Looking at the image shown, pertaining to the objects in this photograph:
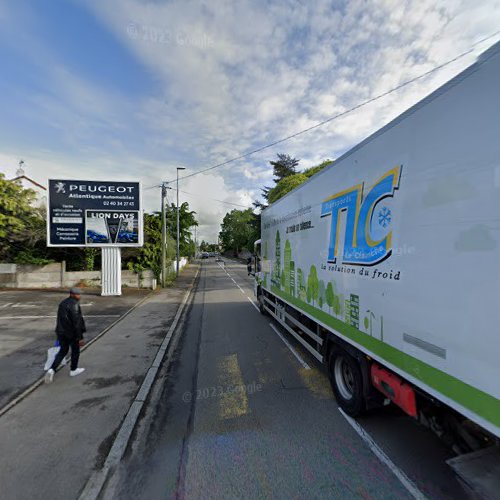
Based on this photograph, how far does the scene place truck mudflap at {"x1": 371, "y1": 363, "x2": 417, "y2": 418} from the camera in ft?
9.31

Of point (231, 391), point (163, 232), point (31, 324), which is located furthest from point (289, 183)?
point (231, 391)

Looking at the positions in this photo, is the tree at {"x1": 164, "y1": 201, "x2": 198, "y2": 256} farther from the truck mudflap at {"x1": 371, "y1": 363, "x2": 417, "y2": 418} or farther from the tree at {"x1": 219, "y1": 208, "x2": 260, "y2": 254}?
the tree at {"x1": 219, "y1": 208, "x2": 260, "y2": 254}

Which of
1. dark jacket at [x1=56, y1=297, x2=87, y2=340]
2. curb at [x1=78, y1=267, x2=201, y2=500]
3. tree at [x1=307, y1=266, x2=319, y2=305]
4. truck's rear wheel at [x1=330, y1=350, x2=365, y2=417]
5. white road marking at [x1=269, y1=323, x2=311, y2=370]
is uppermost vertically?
tree at [x1=307, y1=266, x2=319, y2=305]

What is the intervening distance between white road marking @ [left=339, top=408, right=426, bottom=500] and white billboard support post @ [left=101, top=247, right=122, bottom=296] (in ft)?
44.8

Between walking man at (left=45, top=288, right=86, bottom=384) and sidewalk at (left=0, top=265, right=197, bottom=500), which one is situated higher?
walking man at (left=45, top=288, right=86, bottom=384)

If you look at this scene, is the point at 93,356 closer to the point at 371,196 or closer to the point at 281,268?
the point at 281,268

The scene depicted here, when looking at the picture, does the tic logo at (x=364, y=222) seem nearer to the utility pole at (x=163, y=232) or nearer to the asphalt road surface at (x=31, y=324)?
the asphalt road surface at (x=31, y=324)

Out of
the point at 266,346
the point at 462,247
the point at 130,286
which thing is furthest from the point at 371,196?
the point at 130,286

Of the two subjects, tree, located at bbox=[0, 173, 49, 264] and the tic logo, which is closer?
the tic logo

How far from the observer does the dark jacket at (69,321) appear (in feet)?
16.5

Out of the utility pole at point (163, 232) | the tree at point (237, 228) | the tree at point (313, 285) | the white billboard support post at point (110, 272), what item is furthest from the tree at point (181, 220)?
the tree at point (237, 228)

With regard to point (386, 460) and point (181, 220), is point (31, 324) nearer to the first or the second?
point (386, 460)

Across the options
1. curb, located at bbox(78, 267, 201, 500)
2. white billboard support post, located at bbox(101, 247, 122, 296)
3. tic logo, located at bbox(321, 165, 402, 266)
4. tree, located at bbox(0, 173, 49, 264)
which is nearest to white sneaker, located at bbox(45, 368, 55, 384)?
curb, located at bbox(78, 267, 201, 500)

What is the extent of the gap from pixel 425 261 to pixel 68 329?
5602 millimetres
